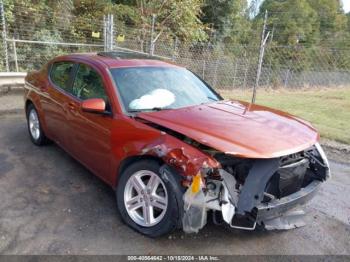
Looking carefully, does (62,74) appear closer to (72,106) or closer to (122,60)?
(72,106)

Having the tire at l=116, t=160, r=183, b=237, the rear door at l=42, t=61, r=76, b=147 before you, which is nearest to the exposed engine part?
the tire at l=116, t=160, r=183, b=237

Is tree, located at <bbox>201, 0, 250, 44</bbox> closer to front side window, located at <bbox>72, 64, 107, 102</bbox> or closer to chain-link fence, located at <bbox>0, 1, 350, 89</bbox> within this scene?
chain-link fence, located at <bbox>0, 1, 350, 89</bbox>

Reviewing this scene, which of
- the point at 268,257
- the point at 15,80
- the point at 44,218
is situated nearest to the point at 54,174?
the point at 44,218

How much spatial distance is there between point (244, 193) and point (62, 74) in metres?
3.16

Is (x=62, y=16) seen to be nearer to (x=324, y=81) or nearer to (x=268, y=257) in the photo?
(x=268, y=257)

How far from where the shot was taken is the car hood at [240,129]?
8.84 ft

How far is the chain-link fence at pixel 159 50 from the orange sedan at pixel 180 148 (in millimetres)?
4335

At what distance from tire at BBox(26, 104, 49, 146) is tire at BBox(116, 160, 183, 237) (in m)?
2.53

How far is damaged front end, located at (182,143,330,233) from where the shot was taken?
2.62 meters

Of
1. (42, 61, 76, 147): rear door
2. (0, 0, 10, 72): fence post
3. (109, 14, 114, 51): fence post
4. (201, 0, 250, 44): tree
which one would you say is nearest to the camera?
(42, 61, 76, 147): rear door

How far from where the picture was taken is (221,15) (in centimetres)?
2014

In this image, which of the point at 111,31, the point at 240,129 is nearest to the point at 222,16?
the point at 111,31

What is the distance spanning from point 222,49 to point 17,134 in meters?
12.5

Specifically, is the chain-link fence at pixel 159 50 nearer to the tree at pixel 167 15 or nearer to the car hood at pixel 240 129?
the tree at pixel 167 15
